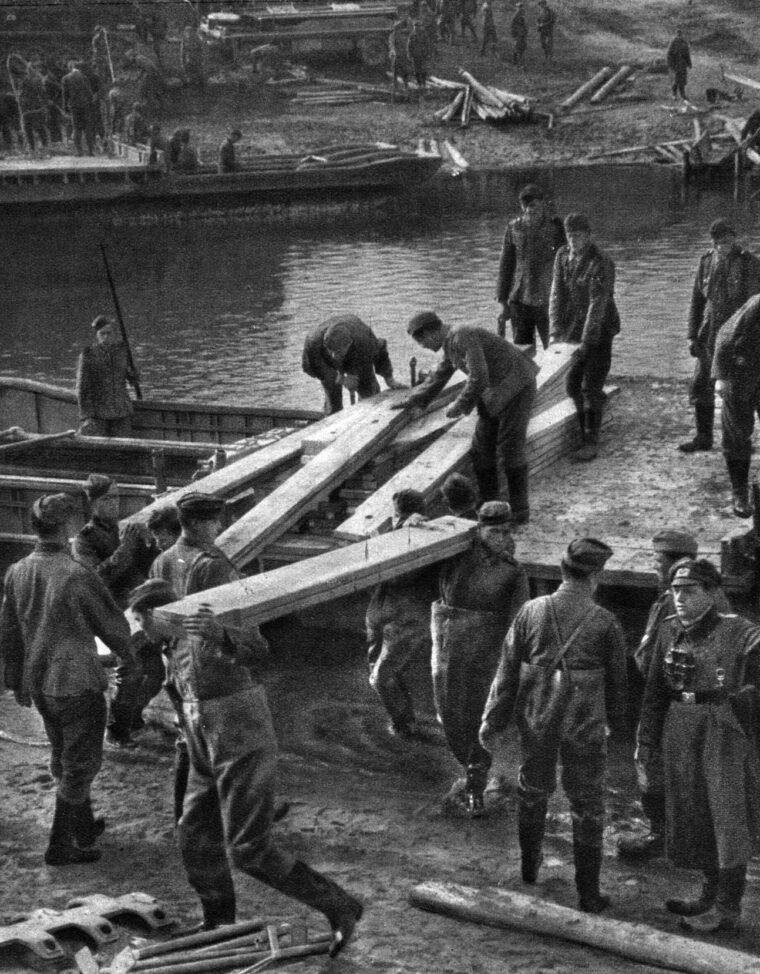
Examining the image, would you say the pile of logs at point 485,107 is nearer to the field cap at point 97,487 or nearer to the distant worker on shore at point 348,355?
the distant worker on shore at point 348,355

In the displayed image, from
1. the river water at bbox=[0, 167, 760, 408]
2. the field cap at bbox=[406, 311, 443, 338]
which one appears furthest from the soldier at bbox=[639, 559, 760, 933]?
the river water at bbox=[0, 167, 760, 408]

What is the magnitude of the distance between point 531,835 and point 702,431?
16.7 feet

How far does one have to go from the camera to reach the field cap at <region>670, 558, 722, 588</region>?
6.80 metres

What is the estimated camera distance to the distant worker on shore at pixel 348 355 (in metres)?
12.7

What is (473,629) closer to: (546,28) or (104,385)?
(104,385)

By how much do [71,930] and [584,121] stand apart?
40.2 m

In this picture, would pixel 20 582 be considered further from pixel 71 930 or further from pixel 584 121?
pixel 584 121

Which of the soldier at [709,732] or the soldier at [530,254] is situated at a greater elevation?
the soldier at [530,254]

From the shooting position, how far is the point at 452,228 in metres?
35.6

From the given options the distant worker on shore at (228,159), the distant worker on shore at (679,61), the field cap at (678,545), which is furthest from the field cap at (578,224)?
the distant worker on shore at (679,61)

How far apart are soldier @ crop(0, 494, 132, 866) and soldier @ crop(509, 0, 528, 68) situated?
139 ft

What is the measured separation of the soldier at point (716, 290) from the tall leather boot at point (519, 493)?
1623mm

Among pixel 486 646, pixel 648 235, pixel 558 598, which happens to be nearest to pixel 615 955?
pixel 558 598

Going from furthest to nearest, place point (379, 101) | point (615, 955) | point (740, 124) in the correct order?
point (379, 101)
point (740, 124)
point (615, 955)
